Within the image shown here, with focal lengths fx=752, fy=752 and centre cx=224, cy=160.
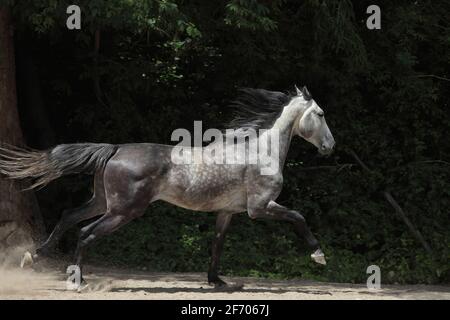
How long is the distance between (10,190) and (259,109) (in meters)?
3.95

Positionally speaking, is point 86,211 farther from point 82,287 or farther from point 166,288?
point 166,288

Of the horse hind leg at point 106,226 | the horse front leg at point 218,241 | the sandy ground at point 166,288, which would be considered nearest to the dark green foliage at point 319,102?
the sandy ground at point 166,288

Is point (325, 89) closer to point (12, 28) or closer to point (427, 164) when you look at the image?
point (427, 164)

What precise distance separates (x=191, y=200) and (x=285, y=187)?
448 centimetres

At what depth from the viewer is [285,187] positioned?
1241 cm

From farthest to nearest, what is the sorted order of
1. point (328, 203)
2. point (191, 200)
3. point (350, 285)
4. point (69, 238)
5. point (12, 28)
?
1. point (328, 203)
2. point (69, 238)
3. point (12, 28)
4. point (350, 285)
5. point (191, 200)

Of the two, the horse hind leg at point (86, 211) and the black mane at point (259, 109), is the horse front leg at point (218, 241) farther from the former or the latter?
the horse hind leg at point (86, 211)

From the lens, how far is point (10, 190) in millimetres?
10453

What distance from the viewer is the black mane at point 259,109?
8.56 metres

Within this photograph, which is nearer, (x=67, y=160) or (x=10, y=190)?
(x=67, y=160)

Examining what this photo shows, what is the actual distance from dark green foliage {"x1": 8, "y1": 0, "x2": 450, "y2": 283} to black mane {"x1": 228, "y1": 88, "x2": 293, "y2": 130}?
7.75ft

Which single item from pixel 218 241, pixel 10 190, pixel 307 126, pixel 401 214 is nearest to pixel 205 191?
pixel 218 241

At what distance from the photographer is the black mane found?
8562 millimetres

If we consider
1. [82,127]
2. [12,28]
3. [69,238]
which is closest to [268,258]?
[69,238]
